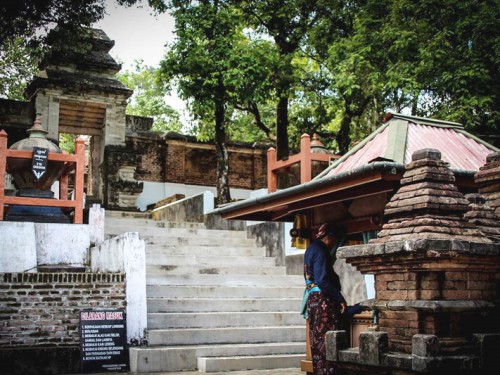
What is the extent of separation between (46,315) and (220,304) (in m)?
3.00

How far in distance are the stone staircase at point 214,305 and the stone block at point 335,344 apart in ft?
12.7

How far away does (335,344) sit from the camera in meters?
5.50

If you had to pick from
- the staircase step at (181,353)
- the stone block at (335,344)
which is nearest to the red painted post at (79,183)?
the staircase step at (181,353)

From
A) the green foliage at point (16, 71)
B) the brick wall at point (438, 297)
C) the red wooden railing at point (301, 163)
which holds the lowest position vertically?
the brick wall at point (438, 297)

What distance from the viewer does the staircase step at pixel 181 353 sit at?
29.6 feet

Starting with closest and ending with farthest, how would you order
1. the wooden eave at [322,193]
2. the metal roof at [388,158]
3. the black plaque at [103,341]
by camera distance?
the wooden eave at [322,193], the metal roof at [388,158], the black plaque at [103,341]

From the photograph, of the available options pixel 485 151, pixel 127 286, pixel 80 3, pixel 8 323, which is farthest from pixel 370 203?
pixel 80 3

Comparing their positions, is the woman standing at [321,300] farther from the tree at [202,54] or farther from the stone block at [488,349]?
the tree at [202,54]

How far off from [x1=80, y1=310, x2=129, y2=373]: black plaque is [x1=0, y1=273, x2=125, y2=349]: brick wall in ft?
0.68

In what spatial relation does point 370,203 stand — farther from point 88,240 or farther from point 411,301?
point 88,240

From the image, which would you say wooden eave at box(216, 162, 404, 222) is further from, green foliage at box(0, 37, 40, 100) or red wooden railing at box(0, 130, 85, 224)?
green foliage at box(0, 37, 40, 100)

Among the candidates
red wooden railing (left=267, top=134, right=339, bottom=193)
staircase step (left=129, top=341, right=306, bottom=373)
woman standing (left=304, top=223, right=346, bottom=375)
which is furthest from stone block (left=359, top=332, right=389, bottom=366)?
staircase step (left=129, top=341, right=306, bottom=373)

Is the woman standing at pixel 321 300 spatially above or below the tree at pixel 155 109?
below

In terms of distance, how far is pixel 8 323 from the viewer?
9.05 m
